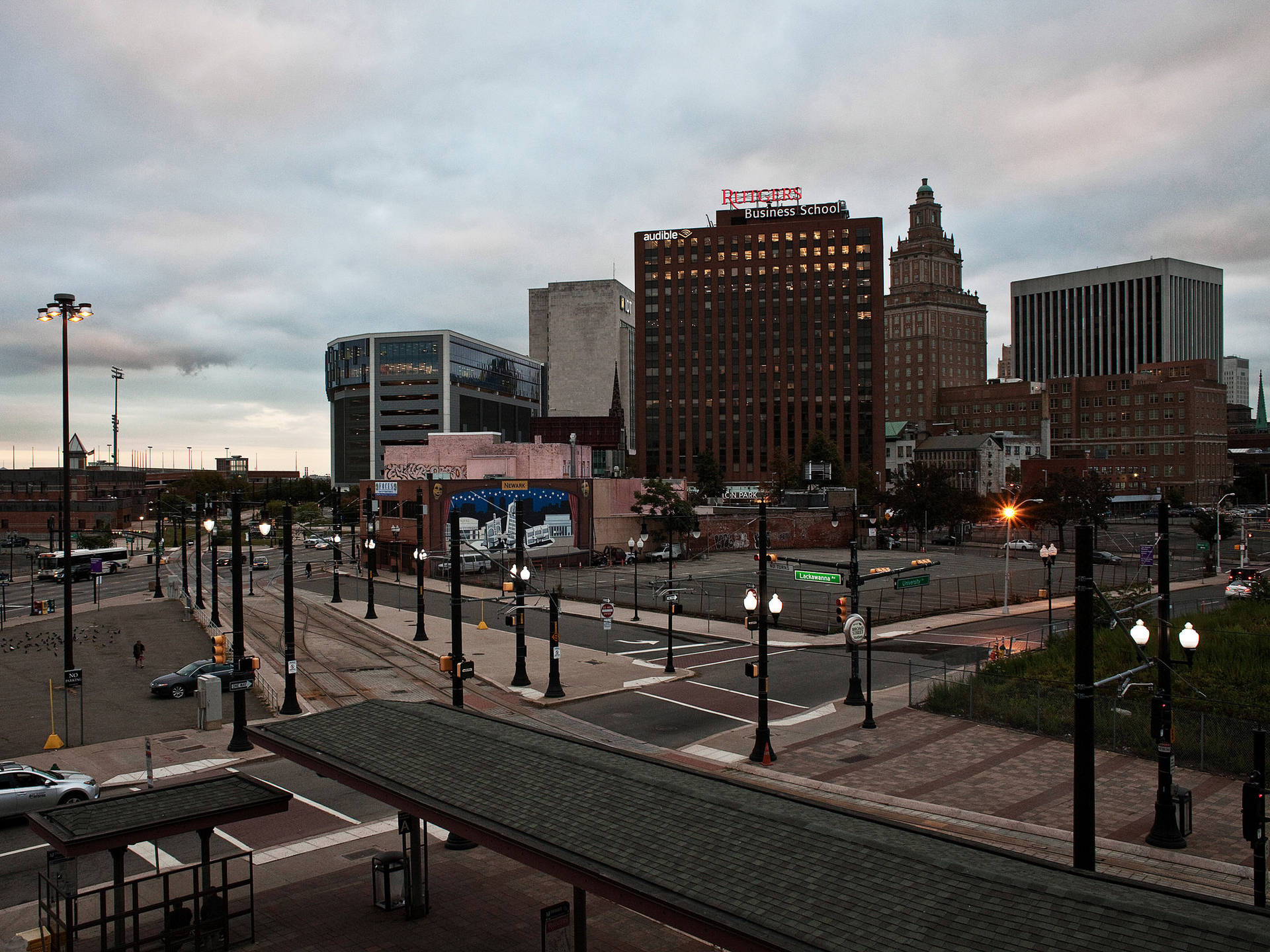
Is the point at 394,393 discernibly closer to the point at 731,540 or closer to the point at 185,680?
the point at 731,540

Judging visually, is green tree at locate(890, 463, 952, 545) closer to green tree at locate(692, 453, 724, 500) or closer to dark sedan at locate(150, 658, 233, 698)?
green tree at locate(692, 453, 724, 500)

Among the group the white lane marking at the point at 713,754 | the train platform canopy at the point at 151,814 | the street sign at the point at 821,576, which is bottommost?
the white lane marking at the point at 713,754

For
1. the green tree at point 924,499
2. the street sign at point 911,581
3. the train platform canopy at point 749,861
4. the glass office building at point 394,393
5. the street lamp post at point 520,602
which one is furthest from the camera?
the glass office building at point 394,393

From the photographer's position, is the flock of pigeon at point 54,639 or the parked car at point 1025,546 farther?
the parked car at point 1025,546

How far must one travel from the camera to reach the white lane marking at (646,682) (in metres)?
32.7

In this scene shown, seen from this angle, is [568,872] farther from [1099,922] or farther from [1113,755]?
[1113,755]

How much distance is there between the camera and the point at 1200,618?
36.1 metres

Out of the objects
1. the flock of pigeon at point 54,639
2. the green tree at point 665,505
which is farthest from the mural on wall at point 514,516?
the flock of pigeon at point 54,639

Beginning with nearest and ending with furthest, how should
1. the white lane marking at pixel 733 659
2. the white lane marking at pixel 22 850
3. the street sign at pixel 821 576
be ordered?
the white lane marking at pixel 22 850 < the street sign at pixel 821 576 < the white lane marking at pixel 733 659

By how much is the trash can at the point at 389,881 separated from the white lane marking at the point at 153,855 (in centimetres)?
518

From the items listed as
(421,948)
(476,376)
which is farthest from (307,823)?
(476,376)

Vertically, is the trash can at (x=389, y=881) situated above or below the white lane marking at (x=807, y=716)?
above

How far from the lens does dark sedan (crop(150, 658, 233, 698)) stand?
30375 mm

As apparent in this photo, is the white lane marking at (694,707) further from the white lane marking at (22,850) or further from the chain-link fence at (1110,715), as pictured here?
the white lane marking at (22,850)
